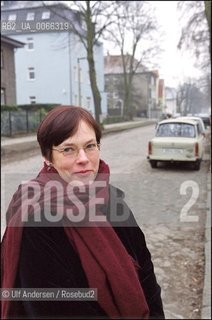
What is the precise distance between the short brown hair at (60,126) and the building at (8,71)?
30506 mm

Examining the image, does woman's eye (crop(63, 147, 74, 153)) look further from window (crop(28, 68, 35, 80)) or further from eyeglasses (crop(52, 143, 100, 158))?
window (crop(28, 68, 35, 80))

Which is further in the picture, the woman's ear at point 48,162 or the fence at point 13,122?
the fence at point 13,122

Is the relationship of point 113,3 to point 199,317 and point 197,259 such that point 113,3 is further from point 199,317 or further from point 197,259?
point 197,259

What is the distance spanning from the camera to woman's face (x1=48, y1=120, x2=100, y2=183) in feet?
2.81

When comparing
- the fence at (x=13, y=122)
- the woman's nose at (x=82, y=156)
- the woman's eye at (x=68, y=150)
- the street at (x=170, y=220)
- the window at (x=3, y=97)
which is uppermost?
the window at (x=3, y=97)

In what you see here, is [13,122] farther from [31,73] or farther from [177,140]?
[31,73]

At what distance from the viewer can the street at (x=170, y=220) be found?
422cm

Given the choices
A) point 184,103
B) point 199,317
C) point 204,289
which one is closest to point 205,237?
point 204,289

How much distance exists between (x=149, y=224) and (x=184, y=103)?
170 ft

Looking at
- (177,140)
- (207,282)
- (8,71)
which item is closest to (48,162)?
(207,282)

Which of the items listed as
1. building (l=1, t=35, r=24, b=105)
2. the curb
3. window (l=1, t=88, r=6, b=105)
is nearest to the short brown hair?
the curb

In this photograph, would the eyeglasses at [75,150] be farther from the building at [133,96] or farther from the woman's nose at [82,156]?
the building at [133,96]

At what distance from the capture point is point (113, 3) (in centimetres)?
227

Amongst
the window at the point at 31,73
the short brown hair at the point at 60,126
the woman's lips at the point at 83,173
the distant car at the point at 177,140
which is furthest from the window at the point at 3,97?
the woman's lips at the point at 83,173
